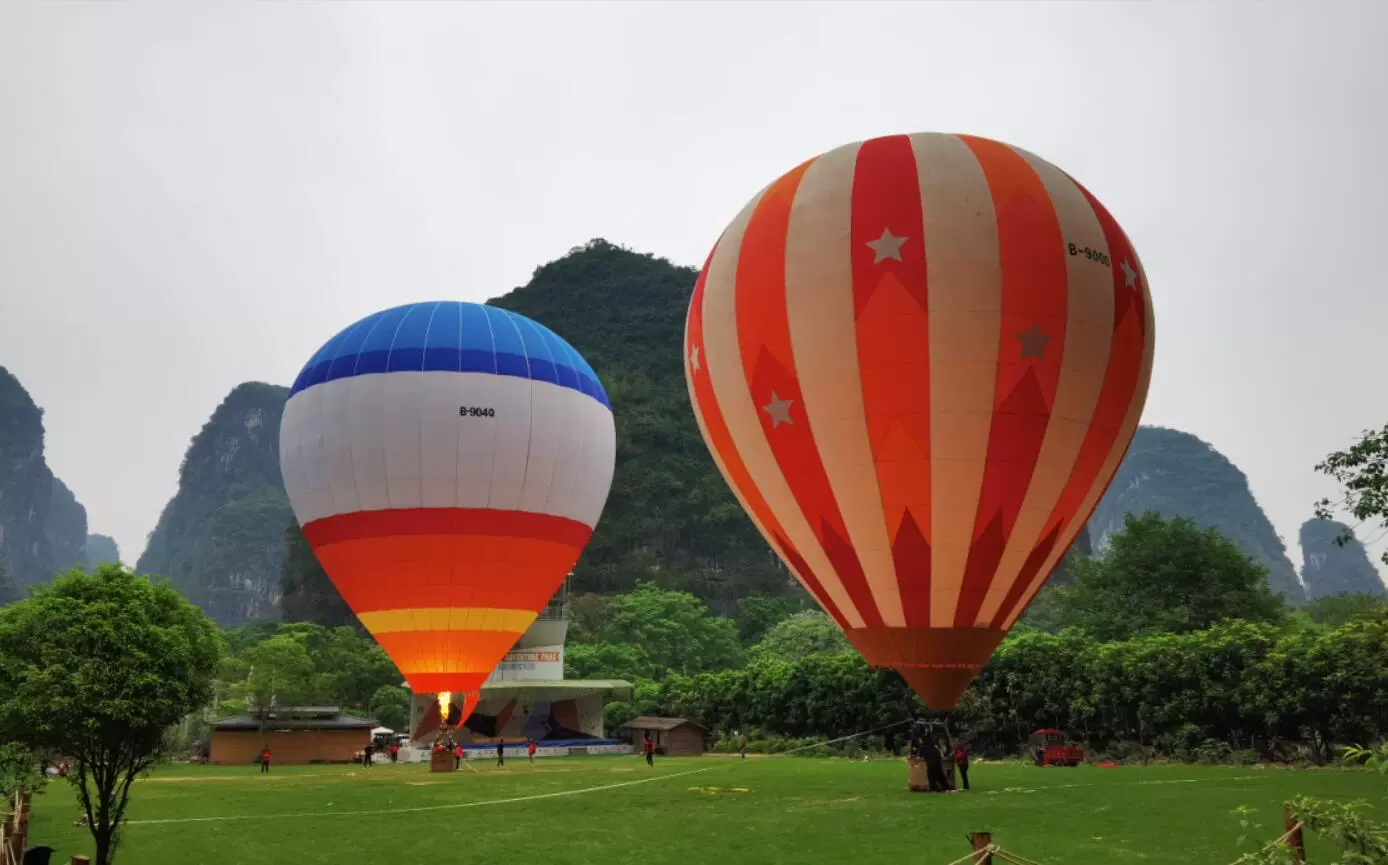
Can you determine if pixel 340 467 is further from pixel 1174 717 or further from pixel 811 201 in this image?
pixel 1174 717

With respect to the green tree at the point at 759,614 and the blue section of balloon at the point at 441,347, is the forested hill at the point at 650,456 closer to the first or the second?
the green tree at the point at 759,614

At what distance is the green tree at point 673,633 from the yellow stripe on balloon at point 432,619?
118ft

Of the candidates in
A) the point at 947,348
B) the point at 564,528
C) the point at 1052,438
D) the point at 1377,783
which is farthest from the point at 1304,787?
the point at 564,528

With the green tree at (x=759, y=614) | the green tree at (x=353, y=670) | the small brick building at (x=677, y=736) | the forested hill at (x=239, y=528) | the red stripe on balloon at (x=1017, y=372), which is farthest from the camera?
the forested hill at (x=239, y=528)

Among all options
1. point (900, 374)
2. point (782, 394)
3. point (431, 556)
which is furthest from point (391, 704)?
point (900, 374)

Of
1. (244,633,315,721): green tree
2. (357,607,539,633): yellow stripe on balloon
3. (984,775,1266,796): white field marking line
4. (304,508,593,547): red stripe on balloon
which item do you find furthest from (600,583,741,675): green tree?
(984,775,1266,796): white field marking line

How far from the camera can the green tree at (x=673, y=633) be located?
60.7 metres

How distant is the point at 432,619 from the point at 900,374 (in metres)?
14.2

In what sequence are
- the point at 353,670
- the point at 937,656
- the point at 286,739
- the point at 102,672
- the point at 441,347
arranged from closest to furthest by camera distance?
the point at 102,672
the point at 937,656
the point at 441,347
the point at 286,739
the point at 353,670

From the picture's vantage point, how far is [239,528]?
177375 millimetres

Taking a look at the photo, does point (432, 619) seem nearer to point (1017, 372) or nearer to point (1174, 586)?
point (1017, 372)

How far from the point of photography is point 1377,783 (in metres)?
16.8

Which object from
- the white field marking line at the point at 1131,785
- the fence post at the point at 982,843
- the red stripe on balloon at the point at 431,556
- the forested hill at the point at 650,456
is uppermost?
the forested hill at the point at 650,456

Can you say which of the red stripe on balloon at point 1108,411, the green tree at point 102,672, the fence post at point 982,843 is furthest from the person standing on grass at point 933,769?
the green tree at point 102,672
